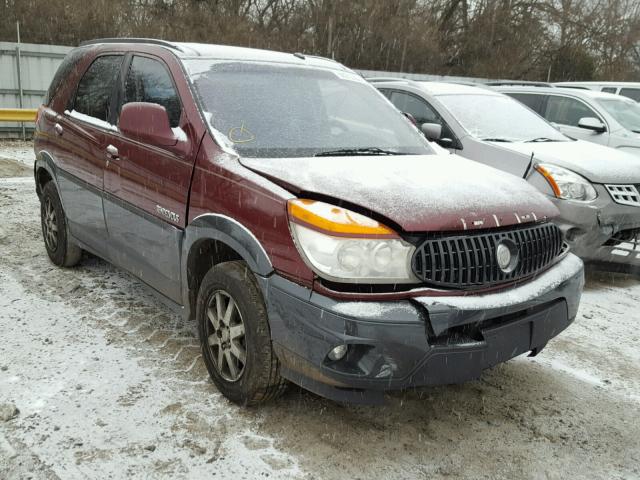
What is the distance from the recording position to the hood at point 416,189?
102 inches

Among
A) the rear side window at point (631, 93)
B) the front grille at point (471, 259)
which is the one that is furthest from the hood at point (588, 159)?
the rear side window at point (631, 93)

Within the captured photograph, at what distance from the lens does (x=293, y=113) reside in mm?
3523

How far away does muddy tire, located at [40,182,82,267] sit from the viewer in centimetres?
476

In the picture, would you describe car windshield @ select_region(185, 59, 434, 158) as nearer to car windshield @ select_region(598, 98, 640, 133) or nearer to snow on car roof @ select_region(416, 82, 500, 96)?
snow on car roof @ select_region(416, 82, 500, 96)

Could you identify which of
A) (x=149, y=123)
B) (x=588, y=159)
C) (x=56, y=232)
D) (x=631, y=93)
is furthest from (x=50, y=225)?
(x=631, y=93)

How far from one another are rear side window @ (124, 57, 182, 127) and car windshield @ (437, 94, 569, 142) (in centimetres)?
338

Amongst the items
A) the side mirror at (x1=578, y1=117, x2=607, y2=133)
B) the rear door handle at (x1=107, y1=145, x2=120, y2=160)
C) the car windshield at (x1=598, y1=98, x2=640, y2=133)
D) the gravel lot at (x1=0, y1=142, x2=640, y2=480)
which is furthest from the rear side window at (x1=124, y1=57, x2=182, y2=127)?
the car windshield at (x1=598, y1=98, x2=640, y2=133)

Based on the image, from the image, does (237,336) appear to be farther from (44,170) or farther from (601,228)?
(601,228)

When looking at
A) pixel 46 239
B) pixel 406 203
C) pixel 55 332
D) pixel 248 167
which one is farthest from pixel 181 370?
pixel 46 239

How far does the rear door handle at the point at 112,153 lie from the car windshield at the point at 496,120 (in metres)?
3.56

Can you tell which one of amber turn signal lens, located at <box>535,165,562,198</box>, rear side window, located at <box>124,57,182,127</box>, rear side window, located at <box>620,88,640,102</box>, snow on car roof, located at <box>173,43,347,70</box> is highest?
snow on car roof, located at <box>173,43,347,70</box>

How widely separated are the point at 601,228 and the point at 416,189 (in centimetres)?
307

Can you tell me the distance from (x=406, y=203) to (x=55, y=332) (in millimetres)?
2493

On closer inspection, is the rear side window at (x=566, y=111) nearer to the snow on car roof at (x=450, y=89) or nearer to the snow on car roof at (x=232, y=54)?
the snow on car roof at (x=450, y=89)
